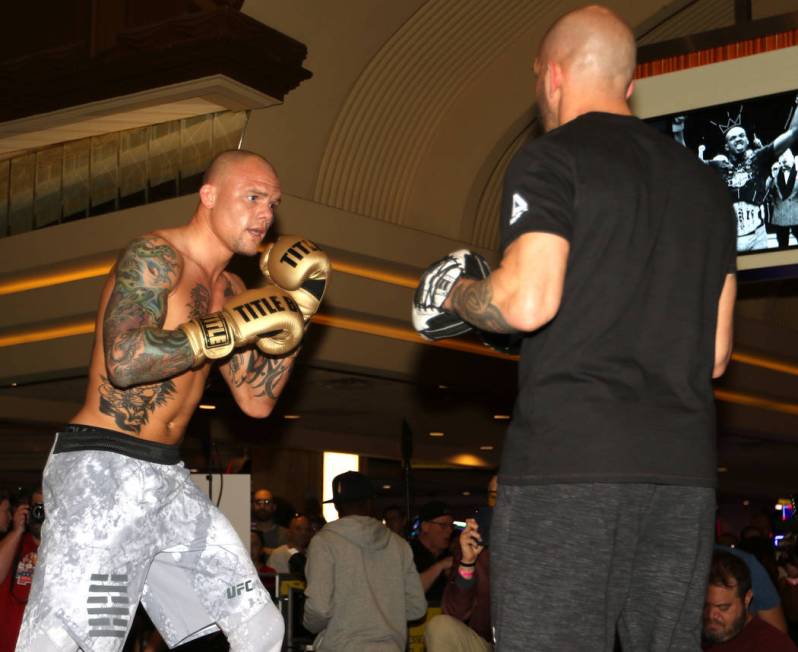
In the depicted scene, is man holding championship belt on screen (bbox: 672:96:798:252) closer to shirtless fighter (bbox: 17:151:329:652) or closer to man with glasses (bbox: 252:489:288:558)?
shirtless fighter (bbox: 17:151:329:652)

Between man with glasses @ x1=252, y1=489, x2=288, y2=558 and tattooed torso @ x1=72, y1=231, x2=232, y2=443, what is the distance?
24.5 ft

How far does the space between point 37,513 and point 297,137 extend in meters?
3.97

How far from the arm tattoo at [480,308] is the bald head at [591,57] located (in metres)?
0.46

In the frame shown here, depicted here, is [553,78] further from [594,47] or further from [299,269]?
[299,269]

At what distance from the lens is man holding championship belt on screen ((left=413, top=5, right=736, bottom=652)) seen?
2072mm

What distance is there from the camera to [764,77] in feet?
17.3

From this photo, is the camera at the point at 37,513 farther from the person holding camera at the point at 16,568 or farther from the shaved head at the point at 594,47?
the shaved head at the point at 594,47

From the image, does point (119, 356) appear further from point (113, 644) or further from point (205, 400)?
point (205, 400)

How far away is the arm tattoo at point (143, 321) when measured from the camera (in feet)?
10.1

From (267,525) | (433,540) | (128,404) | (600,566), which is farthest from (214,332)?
(267,525)

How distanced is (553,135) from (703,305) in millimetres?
451

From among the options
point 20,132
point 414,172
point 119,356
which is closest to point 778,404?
point 414,172

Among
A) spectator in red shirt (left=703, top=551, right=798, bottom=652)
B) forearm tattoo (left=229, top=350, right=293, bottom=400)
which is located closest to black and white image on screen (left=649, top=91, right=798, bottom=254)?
spectator in red shirt (left=703, top=551, right=798, bottom=652)

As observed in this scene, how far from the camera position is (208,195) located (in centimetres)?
360
